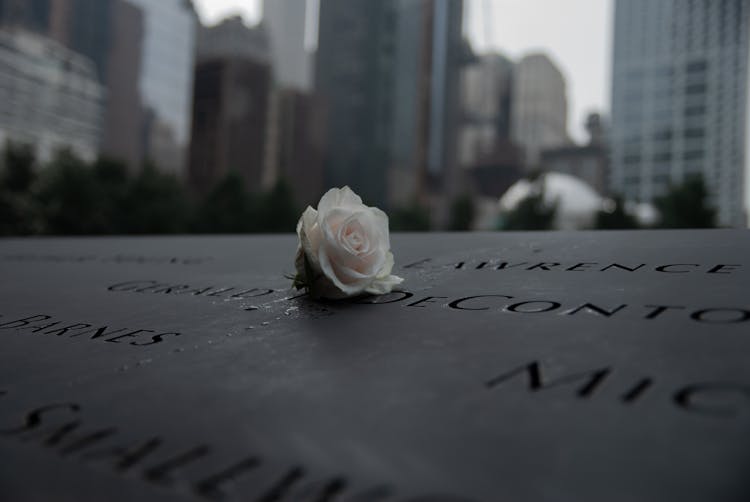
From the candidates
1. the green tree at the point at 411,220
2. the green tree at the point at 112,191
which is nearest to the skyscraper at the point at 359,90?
the green tree at the point at 411,220

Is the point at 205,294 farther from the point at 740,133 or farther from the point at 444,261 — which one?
the point at 740,133

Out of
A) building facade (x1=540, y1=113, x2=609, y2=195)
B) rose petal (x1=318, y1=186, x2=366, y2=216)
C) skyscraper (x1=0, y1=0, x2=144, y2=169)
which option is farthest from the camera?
building facade (x1=540, y1=113, x2=609, y2=195)

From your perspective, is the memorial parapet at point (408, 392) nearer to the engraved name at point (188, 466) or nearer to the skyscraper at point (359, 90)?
the engraved name at point (188, 466)

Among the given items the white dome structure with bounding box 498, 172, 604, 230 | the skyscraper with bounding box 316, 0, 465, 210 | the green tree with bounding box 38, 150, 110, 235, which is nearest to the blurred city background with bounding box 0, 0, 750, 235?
the skyscraper with bounding box 316, 0, 465, 210

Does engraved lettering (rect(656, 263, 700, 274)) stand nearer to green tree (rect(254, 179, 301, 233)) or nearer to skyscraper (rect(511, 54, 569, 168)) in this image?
green tree (rect(254, 179, 301, 233))

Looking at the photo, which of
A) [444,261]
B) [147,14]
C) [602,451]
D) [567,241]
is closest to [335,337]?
[602,451]

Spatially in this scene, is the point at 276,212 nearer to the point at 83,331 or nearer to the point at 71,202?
the point at 71,202

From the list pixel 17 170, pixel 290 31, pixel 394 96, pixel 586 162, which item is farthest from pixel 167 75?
pixel 17 170
